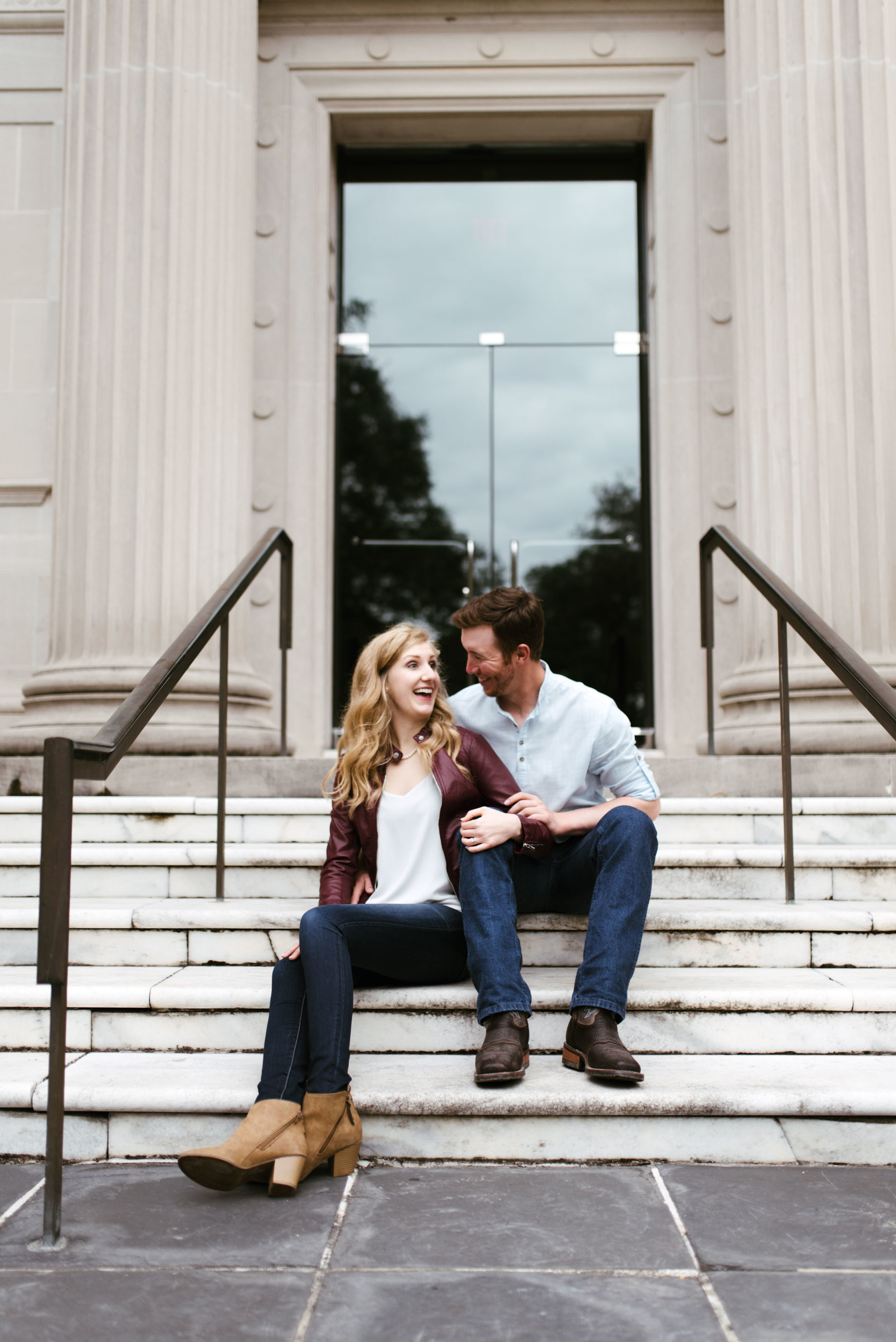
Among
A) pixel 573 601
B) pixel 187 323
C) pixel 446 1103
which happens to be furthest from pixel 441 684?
pixel 573 601

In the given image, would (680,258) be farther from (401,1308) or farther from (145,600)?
(401,1308)

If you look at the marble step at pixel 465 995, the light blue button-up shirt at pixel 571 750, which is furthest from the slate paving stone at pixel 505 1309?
the light blue button-up shirt at pixel 571 750

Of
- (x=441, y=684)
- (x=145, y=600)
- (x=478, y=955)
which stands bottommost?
(x=478, y=955)

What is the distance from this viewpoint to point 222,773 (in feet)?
11.7

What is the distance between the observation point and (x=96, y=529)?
5262 millimetres

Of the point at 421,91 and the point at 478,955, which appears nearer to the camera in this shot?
the point at 478,955

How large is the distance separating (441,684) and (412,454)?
12.9 feet

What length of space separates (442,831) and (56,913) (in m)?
1.07

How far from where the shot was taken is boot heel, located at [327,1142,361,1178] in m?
2.29

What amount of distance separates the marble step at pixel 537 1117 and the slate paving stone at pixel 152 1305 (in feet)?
1.85

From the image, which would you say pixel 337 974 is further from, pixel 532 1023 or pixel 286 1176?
pixel 532 1023

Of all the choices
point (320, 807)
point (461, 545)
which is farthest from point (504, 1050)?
point (461, 545)

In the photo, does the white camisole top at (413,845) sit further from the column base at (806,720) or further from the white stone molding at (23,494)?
the white stone molding at (23,494)

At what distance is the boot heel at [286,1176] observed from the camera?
85.7 inches
